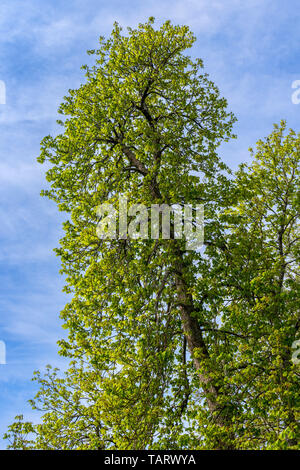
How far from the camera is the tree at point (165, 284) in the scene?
10195 mm

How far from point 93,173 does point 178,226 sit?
3.84 m

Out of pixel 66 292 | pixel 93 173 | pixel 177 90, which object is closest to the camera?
pixel 66 292

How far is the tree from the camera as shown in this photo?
401 inches

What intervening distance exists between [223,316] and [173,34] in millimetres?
11527

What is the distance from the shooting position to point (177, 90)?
658 inches

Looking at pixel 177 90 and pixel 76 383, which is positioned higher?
pixel 177 90

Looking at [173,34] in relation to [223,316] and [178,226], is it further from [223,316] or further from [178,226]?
[223,316]

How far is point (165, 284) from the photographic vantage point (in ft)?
43.8

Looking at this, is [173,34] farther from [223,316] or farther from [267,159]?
[223,316]
